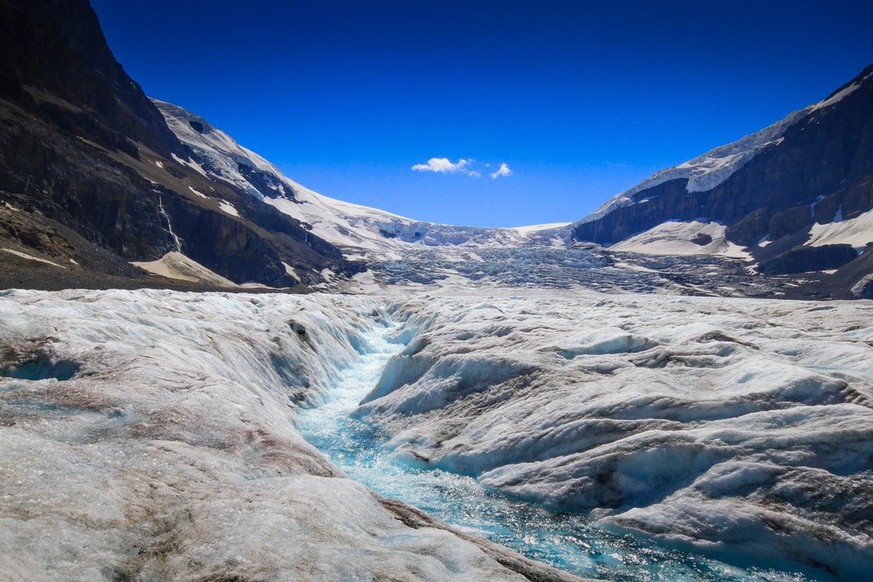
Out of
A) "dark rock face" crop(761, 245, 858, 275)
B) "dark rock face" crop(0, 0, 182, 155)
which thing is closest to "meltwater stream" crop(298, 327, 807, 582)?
"dark rock face" crop(0, 0, 182, 155)

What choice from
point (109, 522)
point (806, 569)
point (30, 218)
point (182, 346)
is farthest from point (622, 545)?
point (30, 218)

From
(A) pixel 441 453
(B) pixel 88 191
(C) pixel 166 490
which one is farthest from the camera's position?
(B) pixel 88 191

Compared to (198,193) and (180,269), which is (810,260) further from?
(198,193)

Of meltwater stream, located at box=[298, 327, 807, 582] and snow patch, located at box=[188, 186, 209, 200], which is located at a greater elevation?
snow patch, located at box=[188, 186, 209, 200]

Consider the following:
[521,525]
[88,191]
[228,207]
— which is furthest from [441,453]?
[228,207]

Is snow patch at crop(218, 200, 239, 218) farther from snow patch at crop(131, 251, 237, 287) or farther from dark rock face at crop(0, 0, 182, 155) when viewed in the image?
snow patch at crop(131, 251, 237, 287)
